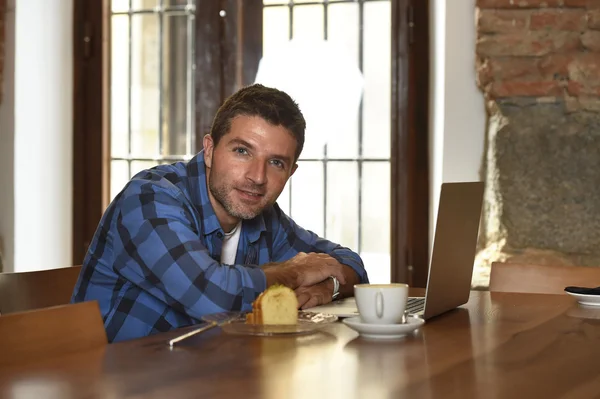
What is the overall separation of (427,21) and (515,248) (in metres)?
0.96

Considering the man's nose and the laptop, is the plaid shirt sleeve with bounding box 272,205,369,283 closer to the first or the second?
the man's nose

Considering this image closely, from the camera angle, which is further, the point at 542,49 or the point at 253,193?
the point at 542,49

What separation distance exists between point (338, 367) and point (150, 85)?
2.70 m

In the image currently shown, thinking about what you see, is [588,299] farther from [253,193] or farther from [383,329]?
[253,193]

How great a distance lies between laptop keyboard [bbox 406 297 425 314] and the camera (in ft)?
6.24

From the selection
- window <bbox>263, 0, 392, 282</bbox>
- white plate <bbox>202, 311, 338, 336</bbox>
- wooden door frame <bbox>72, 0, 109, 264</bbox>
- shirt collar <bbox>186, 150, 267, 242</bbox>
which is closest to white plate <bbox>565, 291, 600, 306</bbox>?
white plate <bbox>202, 311, 338, 336</bbox>

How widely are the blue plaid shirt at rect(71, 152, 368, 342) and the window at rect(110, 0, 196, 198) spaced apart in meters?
1.57

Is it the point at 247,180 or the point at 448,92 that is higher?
the point at 448,92

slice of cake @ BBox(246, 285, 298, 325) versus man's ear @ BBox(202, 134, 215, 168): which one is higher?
man's ear @ BBox(202, 134, 215, 168)

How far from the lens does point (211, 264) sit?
1866 millimetres

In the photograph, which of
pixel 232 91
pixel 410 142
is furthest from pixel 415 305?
pixel 232 91

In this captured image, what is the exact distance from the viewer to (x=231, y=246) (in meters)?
2.36

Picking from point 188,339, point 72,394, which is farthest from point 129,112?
point 72,394

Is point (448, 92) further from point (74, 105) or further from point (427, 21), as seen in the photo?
point (74, 105)
